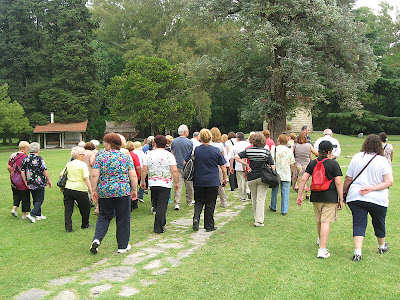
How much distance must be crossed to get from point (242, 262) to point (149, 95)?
3712 centimetres

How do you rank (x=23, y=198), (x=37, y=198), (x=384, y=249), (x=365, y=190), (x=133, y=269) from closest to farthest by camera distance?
(x=133, y=269) < (x=365, y=190) < (x=384, y=249) < (x=37, y=198) < (x=23, y=198)

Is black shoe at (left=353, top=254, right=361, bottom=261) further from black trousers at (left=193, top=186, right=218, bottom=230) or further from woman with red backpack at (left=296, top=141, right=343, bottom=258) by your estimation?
black trousers at (left=193, top=186, right=218, bottom=230)

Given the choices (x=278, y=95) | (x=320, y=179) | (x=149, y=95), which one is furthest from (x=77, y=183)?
(x=149, y=95)

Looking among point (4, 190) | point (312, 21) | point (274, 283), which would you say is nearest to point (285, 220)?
point (274, 283)

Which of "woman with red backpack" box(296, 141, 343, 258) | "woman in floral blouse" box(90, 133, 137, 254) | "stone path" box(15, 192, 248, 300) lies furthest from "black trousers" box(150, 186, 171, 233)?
"woman with red backpack" box(296, 141, 343, 258)

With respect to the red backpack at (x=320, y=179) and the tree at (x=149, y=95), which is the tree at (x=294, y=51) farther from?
the tree at (x=149, y=95)

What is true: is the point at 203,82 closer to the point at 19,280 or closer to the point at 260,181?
the point at 260,181

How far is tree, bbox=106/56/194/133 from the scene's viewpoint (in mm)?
41062

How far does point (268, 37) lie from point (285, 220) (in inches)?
517

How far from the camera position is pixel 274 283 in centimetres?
459

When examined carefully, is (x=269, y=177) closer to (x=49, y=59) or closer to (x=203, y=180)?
(x=203, y=180)

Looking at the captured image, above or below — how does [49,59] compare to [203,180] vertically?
above

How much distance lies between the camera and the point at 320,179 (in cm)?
548

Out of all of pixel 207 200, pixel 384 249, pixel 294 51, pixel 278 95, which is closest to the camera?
pixel 384 249
